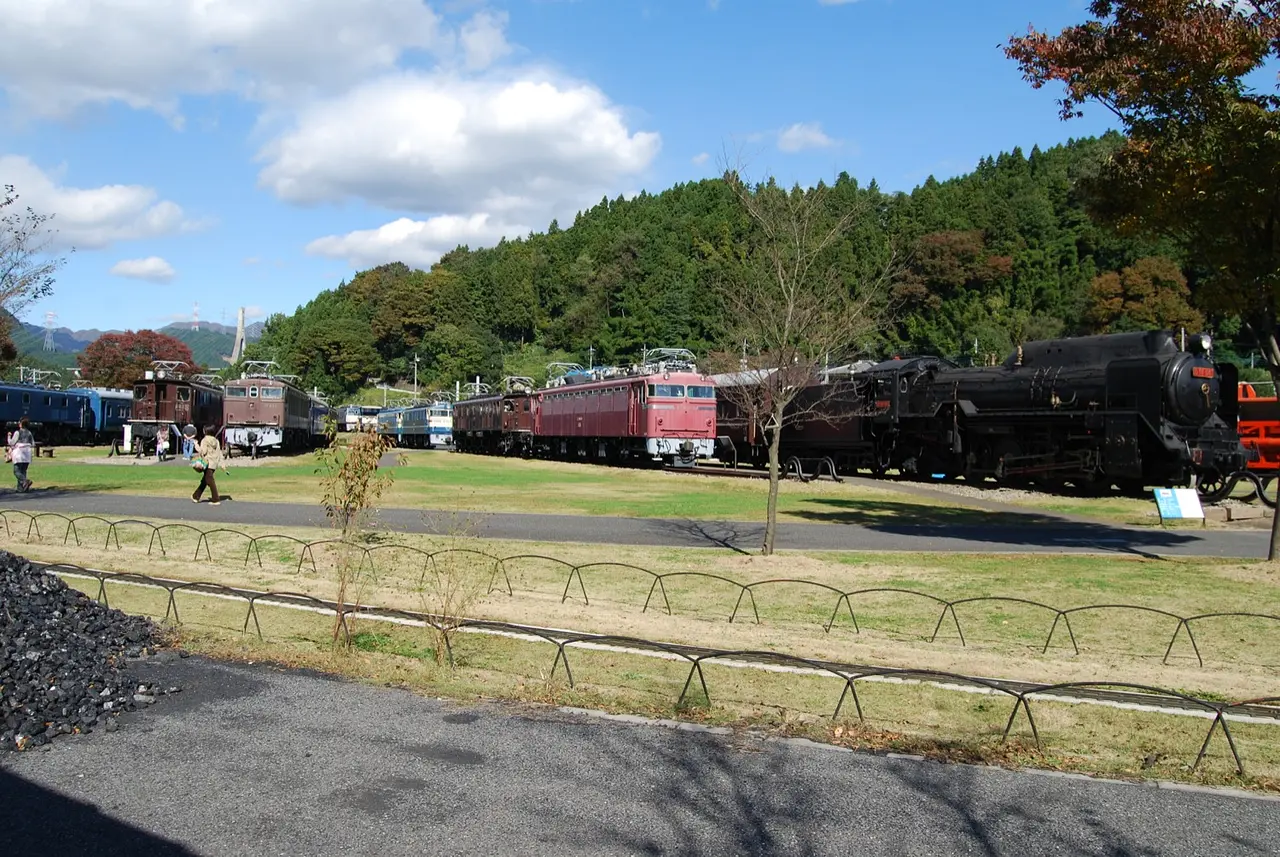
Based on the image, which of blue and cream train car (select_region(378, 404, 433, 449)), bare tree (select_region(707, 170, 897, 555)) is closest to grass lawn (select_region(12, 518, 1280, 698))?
bare tree (select_region(707, 170, 897, 555))

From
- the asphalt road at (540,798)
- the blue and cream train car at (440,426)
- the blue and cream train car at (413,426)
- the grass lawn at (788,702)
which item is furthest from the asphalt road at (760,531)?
the blue and cream train car at (413,426)

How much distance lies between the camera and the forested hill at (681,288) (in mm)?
78562

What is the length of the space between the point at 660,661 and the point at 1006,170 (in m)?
110

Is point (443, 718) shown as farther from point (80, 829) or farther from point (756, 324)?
point (756, 324)

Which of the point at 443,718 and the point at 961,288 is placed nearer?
the point at 443,718

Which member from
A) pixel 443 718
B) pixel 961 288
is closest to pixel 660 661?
pixel 443 718

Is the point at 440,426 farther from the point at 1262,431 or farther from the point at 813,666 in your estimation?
the point at 813,666

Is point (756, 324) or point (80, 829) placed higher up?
point (756, 324)

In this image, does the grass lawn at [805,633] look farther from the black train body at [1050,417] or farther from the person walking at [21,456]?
the black train body at [1050,417]

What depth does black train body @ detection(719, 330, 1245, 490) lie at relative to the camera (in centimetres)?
2270

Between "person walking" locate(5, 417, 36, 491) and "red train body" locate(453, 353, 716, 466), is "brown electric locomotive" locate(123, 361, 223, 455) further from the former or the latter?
"person walking" locate(5, 417, 36, 491)

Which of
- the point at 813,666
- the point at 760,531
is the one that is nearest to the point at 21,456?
the point at 760,531

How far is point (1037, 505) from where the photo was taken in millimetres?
24203

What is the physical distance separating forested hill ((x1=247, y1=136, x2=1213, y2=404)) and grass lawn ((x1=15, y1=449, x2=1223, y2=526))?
30.0 m
